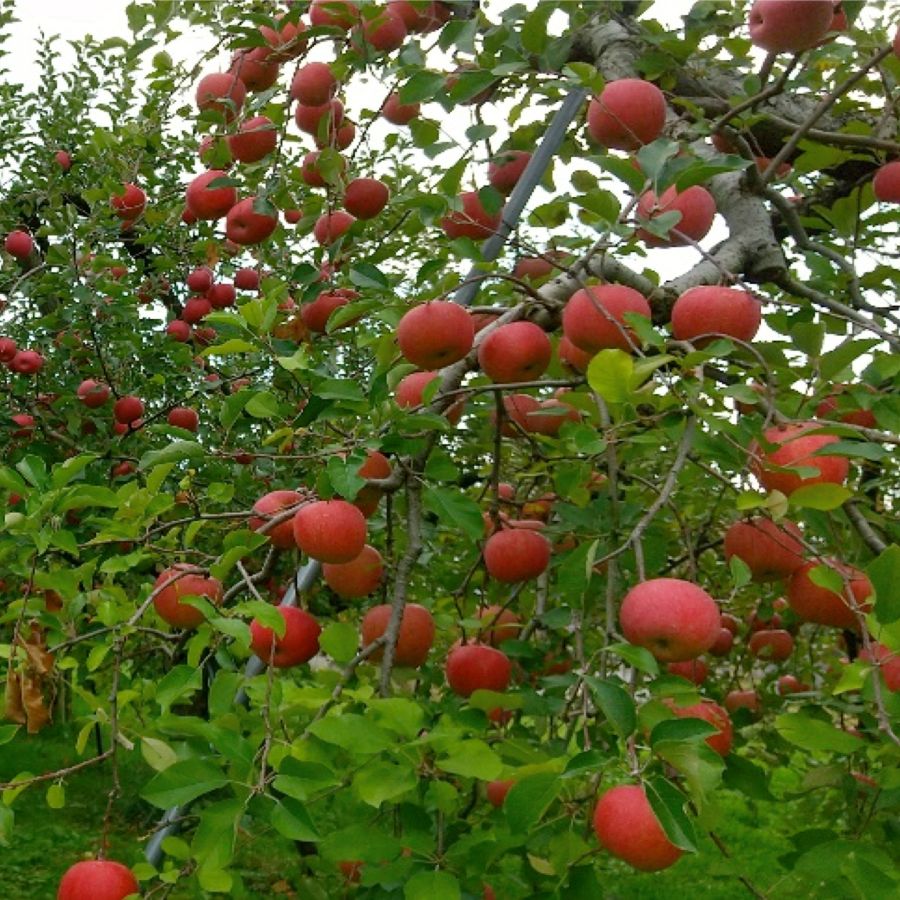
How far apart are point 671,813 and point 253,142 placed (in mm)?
1454

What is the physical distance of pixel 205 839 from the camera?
107 centimetres

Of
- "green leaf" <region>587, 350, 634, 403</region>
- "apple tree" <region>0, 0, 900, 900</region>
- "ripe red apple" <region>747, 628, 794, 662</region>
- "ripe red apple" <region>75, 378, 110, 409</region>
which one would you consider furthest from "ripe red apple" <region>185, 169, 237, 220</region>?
"ripe red apple" <region>75, 378, 110, 409</region>

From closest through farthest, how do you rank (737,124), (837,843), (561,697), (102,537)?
(837,843) < (102,537) < (561,697) < (737,124)

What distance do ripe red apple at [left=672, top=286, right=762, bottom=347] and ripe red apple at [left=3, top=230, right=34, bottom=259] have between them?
3229mm

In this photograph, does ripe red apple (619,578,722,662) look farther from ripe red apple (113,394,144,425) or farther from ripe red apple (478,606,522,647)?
ripe red apple (113,394,144,425)

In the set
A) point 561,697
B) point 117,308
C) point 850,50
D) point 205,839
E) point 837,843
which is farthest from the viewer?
point 117,308

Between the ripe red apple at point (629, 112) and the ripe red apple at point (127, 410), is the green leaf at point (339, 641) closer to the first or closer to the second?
the ripe red apple at point (629, 112)

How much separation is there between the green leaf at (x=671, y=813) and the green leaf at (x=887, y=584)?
0.26 metres

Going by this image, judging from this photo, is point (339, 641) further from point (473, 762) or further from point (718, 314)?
point (718, 314)

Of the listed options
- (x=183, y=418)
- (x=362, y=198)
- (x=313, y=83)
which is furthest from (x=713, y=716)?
(x=183, y=418)

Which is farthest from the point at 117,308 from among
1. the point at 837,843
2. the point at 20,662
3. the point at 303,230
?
the point at 837,843

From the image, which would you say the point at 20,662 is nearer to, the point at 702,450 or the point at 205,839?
the point at 205,839

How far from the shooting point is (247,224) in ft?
6.48

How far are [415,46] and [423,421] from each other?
28.5 inches
